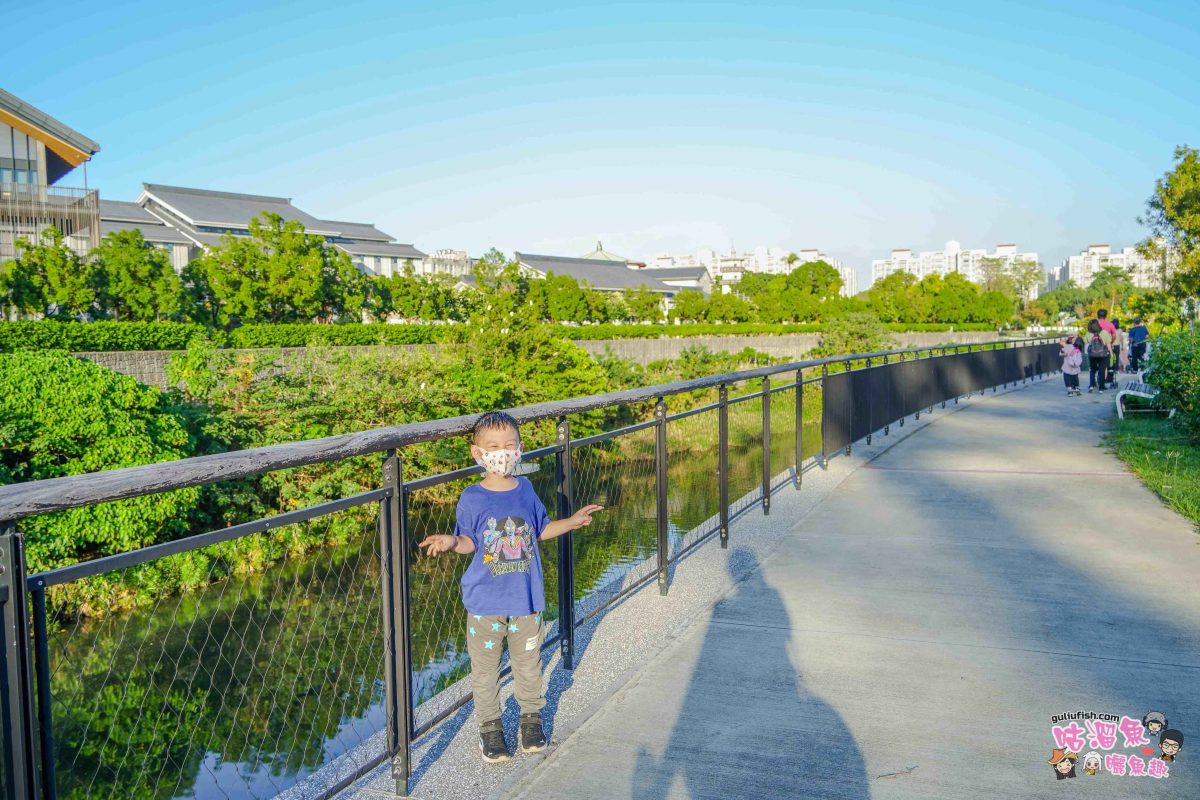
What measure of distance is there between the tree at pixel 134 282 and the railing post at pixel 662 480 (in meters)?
21.9

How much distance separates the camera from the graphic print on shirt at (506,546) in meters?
3.18

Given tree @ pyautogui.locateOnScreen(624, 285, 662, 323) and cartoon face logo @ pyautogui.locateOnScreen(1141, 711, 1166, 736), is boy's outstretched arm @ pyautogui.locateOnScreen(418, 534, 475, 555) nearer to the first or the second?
cartoon face logo @ pyautogui.locateOnScreen(1141, 711, 1166, 736)

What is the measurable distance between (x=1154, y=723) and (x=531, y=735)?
228 cm

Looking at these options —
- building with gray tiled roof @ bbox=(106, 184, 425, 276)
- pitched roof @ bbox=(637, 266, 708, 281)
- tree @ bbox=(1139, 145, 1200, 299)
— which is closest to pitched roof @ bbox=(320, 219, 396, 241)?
building with gray tiled roof @ bbox=(106, 184, 425, 276)

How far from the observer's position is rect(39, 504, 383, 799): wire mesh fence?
638 centimetres

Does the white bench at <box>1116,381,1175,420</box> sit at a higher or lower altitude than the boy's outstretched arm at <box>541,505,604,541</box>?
lower

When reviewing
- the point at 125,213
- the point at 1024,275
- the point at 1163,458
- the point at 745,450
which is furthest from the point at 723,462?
the point at 1024,275

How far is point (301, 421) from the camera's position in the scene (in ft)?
46.0

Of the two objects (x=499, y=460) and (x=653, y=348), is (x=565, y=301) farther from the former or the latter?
(x=499, y=460)

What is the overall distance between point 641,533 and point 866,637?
247 inches

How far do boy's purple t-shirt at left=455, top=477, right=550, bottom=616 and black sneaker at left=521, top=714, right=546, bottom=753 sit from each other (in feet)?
1.48

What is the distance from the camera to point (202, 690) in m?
7.79

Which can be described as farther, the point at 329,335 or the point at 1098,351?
the point at 329,335

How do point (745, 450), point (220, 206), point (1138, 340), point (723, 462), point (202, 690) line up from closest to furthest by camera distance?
point (723, 462) < point (202, 690) < point (745, 450) < point (1138, 340) < point (220, 206)
